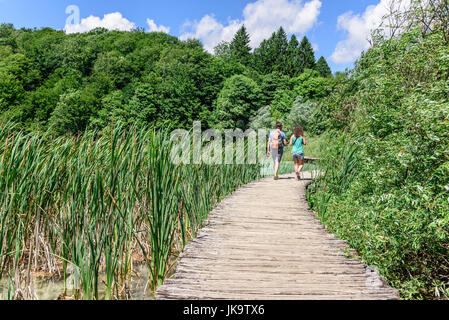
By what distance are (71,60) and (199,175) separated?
50.7 meters

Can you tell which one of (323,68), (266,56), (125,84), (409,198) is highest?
(266,56)

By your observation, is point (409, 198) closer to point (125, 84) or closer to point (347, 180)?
point (347, 180)

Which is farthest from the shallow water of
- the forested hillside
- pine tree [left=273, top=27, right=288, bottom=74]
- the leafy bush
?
pine tree [left=273, top=27, right=288, bottom=74]

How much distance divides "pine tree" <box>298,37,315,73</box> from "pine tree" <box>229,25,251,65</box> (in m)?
10.6

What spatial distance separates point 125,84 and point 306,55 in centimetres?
3813

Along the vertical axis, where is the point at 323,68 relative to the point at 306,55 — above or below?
below

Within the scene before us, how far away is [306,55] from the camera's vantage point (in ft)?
212

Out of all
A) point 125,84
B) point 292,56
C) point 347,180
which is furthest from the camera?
point 292,56

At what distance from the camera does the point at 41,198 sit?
3.19 meters

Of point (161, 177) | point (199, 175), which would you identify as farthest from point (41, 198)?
point (199, 175)

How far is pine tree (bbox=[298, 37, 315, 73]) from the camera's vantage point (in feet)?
208

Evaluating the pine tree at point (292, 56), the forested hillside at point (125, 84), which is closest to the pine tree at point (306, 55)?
the pine tree at point (292, 56)

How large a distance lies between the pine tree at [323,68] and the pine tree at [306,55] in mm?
2733

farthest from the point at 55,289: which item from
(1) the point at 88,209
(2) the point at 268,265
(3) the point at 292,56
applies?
(3) the point at 292,56
